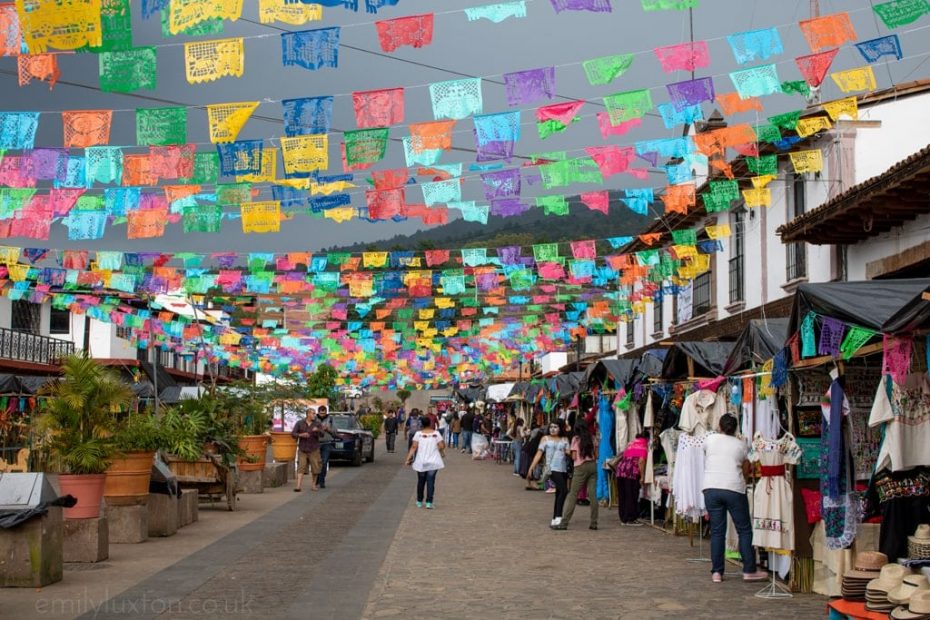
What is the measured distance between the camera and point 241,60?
39.3 ft

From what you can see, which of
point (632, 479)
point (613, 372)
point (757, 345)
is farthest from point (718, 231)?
point (757, 345)

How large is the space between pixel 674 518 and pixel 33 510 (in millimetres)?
9262

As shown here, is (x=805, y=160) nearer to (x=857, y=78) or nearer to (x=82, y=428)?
(x=857, y=78)

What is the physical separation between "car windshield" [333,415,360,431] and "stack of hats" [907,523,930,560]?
2786cm

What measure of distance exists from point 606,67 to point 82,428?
7602 millimetres

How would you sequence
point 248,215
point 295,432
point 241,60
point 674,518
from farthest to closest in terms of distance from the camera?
point 295,432 → point 248,215 → point 674,518 → point 241,60

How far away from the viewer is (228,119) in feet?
45.7

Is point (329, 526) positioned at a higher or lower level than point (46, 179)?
lower

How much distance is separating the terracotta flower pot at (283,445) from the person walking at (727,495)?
19.6 meters

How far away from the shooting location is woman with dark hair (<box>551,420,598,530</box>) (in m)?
16.0

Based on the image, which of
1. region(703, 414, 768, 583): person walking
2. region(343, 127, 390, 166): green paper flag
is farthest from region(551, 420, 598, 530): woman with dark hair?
region(343, 127, 390, 166): green paper flag

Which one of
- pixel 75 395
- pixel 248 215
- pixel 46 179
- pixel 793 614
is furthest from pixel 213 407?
pixel 793 614

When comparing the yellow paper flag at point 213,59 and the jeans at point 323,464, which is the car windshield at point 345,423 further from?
the yellow paper flag at point 213,59

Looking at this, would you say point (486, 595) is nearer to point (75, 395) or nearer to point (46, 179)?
point (75, 395)
